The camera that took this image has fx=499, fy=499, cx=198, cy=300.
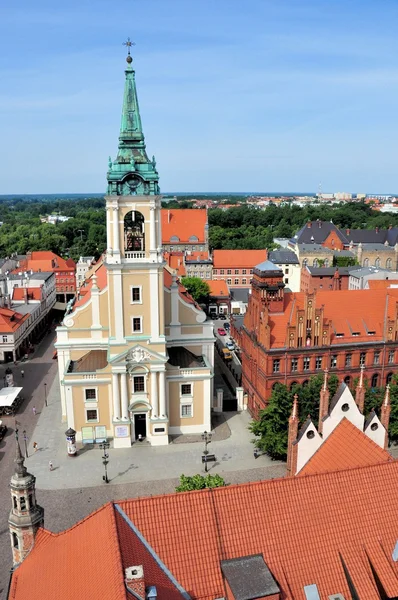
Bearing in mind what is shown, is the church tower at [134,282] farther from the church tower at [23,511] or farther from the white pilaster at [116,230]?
the church tower at [23,511]

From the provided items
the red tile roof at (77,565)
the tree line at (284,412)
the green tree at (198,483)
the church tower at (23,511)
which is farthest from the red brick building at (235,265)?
the red tile roof at (77,565)

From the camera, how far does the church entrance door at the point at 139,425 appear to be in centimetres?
4272

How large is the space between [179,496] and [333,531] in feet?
19.6

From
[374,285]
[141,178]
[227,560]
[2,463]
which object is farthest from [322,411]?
[374,285]

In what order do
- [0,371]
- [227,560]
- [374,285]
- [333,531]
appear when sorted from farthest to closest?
[374,285] → [0,371] → [333,531] → [227,560]

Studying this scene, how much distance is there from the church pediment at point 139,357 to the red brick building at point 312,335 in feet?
31.5

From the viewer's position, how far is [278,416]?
37344 mm

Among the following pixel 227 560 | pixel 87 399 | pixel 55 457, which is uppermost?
pixel 227 560

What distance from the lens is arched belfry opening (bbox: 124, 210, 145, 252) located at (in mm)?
39250

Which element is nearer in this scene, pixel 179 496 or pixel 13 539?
pixel 179 496

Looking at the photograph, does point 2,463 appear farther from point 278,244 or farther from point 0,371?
point 278,244

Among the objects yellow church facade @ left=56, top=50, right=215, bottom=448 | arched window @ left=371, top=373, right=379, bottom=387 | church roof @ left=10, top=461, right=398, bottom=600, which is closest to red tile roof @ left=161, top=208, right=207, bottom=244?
yellow church facade @ left=56, top=50, right=215, bottom=448

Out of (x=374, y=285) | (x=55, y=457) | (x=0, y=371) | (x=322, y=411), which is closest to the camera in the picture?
(x=322, y=411)

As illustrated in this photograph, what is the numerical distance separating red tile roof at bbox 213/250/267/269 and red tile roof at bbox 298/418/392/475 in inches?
3134
